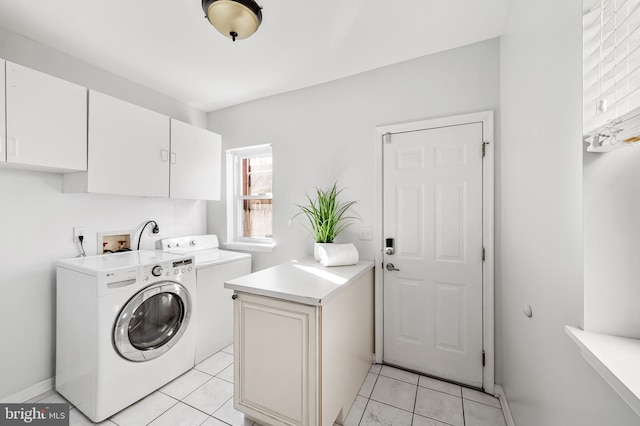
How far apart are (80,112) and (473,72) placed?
2.93 m

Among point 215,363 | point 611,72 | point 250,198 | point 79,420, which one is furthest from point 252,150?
point 611,72

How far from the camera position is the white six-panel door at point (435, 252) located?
1.95 meters

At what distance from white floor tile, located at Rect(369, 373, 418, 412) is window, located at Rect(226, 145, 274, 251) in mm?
1726

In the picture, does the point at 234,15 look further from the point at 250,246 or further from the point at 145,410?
the point at 145,410

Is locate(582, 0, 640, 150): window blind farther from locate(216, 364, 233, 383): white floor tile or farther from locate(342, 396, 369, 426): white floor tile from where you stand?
locate(216, 364, 233, 383): white floor tile

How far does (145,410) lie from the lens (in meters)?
1.76

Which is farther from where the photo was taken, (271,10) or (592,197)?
(271,10)

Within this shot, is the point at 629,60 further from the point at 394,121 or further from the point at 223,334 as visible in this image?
the point at 223,334

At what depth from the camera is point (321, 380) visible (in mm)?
1396

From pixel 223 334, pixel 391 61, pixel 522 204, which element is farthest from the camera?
pixel 223 334

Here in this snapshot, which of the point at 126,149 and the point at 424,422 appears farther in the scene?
the point at 126,149

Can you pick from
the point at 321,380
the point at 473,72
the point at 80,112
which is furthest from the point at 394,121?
the point at 80,112

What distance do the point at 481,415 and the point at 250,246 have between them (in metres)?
2.46

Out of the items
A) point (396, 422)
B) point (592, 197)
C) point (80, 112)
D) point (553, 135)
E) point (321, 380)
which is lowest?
point (396, 422)
